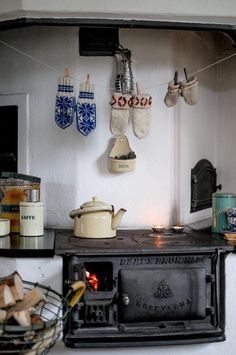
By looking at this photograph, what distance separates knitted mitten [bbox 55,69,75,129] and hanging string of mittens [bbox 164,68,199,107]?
41 cm

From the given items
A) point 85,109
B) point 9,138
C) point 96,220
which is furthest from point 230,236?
point 9,138

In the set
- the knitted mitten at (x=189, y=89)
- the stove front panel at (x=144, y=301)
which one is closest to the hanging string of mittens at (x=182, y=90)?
the knitted mitten at (x=189, y=89)

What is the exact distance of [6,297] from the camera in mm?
1397

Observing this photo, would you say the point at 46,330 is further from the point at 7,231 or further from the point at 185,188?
the point at 185,188

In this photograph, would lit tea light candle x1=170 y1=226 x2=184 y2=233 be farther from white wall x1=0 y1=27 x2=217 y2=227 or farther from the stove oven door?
the stove oven door

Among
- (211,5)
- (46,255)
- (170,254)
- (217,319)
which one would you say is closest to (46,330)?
(46,255)

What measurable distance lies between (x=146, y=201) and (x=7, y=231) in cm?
62

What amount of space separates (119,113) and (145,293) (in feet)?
2.52

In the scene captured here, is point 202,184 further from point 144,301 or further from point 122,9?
point 122,9

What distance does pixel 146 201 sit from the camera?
2225 millimetres

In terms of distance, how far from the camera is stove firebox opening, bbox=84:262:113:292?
1.81 meters

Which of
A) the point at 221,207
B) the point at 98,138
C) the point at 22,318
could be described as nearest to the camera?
the point at 22,318

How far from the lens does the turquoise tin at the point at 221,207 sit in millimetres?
2076

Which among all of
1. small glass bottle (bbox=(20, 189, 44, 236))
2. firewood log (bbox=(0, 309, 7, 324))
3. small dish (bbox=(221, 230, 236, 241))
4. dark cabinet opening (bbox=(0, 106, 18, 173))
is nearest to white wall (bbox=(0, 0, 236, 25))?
dark cabinet opening (bbox=(0, 106, 18, 173))
